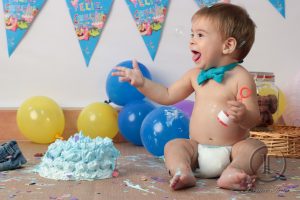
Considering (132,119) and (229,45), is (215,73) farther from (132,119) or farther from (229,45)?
(132,119)

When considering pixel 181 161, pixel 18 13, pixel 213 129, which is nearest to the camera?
pixel 181 161

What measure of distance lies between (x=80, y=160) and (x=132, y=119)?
694 mm

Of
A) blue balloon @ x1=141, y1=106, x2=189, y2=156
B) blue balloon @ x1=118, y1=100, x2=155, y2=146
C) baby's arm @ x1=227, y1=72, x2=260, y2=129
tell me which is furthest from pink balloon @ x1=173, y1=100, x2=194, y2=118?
baby's arm @ x1=227, y1=72, x2=260, y2=129

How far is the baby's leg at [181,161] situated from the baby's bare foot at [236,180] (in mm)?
88

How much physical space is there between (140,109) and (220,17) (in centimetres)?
75

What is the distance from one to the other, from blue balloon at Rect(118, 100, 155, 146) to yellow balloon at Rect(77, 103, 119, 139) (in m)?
0.05

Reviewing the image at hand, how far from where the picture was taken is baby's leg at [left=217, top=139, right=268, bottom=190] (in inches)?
58.9

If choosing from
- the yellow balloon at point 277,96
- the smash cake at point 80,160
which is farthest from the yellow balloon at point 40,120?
the yellow balloon at point 277,96

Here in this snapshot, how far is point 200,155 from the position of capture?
1677mm

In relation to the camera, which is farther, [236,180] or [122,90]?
[122,90]

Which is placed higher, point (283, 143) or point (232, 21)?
point (232, 21)

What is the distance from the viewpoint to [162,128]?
6.42 feet

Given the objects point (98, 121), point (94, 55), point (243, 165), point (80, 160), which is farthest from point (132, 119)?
point (243, 165)

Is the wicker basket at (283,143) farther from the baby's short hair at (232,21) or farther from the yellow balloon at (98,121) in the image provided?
the yellow balloon at (98,121)
